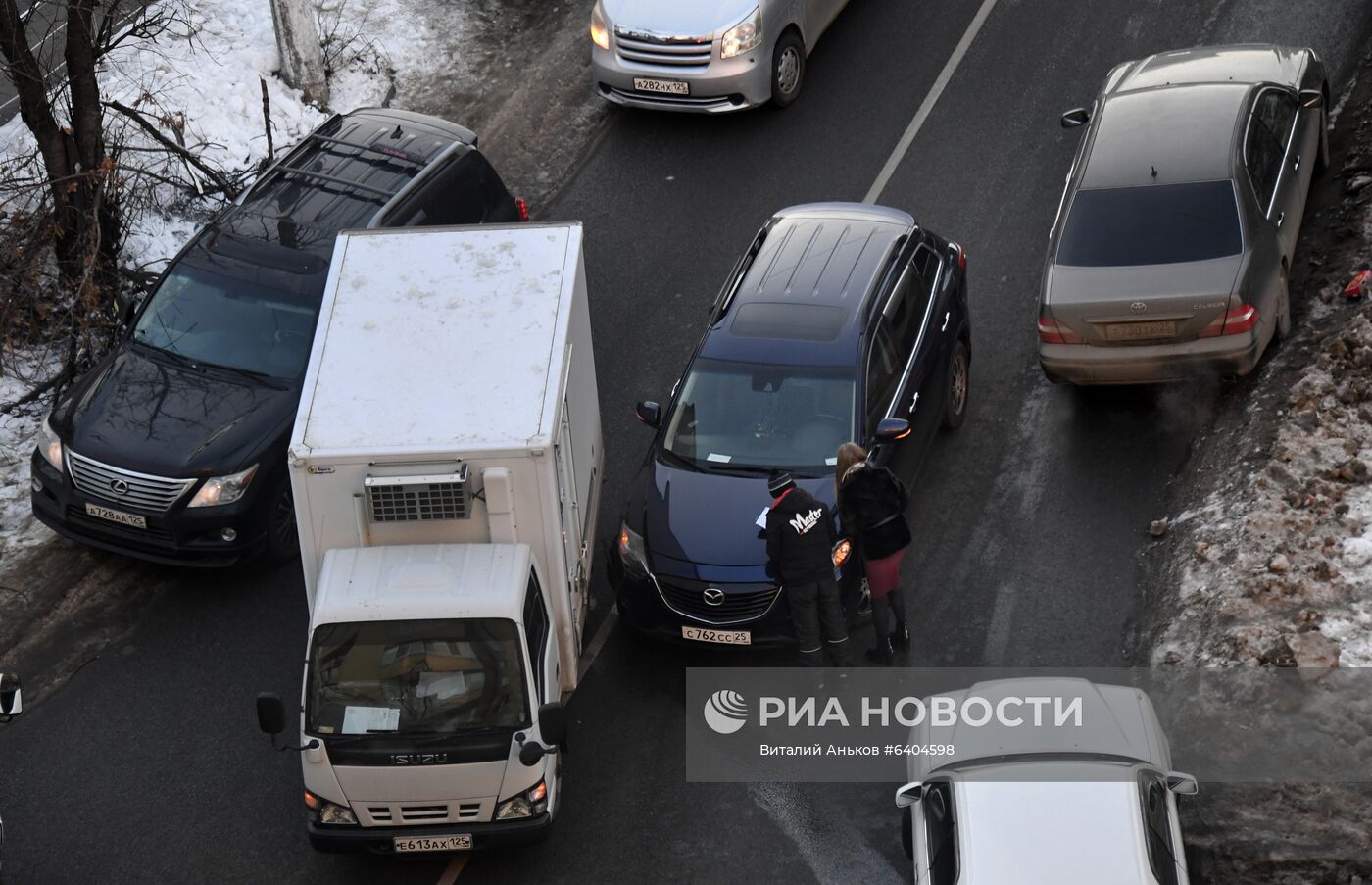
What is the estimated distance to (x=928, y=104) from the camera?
55.1 ft

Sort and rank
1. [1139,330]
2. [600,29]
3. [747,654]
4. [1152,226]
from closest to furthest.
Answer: [747,654]
[1139,330]
[1152,226]
[600,29]

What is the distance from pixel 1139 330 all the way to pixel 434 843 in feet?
22.0

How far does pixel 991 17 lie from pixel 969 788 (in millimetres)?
12290

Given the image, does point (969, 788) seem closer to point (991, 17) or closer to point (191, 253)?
point (191, 253)

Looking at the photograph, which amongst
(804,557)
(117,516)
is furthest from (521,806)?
(117,516)

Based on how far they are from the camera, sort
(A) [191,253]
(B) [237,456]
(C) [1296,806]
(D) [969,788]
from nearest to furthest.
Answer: (D) [969,788]
(C) [1296,806]
(B) [237,456]
(A) [191,253]

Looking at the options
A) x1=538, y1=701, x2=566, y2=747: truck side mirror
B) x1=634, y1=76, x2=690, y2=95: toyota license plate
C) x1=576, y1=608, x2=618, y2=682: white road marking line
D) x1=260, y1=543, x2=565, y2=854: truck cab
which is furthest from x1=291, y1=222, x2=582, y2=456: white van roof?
x1=634, y1=76, x2=690, y2=95: toyota license plate

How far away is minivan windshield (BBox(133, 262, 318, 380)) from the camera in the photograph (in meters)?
12.3

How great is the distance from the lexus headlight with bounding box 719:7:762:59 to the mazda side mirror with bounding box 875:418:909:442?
6705 mm

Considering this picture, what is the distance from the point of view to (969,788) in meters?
8.20

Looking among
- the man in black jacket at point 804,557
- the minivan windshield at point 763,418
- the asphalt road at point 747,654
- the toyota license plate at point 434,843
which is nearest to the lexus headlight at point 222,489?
the asphalt road at point 747,654

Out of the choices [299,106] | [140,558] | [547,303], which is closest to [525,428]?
[547,303]

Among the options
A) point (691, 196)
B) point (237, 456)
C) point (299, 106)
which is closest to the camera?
point (237, 456)

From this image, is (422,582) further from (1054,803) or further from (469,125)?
(469,125)
